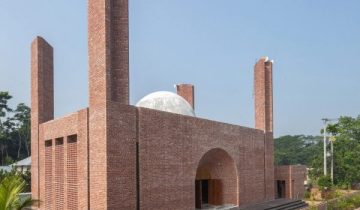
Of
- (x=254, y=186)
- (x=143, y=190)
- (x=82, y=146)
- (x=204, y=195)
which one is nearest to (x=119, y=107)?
(x=82, y=146)

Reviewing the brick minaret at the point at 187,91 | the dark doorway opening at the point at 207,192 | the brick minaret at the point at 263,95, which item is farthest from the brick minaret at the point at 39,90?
the brick minaret at the point at 263,95

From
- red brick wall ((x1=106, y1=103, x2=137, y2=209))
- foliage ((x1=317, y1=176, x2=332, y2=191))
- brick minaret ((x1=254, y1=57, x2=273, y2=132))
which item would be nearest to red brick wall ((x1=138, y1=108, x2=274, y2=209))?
red brick wall ((x1=106, y1=103, x2=137, y2=209))

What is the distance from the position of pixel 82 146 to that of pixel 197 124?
5641 millimetres

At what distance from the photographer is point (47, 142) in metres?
17.2

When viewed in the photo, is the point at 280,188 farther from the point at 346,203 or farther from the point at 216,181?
the point at 216,181

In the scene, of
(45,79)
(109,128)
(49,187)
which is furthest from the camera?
(45,79)

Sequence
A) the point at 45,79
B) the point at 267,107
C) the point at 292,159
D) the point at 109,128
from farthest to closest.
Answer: the point at 292,159 → the point at 267,107 → the point at 45,79 → the point at 109,128

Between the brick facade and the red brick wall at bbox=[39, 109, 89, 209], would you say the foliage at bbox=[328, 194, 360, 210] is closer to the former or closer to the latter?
the brick facade

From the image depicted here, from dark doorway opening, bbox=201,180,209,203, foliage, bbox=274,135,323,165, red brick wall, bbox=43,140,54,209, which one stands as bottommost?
foliage, bbox=274,135,323,165

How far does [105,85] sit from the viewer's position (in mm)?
12484

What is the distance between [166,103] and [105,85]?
7.00 metres

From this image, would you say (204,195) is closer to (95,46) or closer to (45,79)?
(45,79)

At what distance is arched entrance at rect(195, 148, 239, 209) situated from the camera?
801 inches

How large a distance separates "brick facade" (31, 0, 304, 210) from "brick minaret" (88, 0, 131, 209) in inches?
1.2
